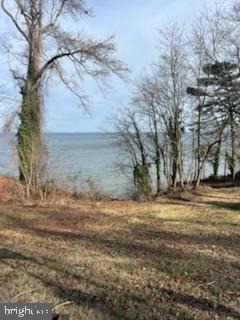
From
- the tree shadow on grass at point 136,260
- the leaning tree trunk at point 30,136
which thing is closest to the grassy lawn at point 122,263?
the tree shadow on grass at point 136,260

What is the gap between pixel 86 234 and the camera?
7.25 meters

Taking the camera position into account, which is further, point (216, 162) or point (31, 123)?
point (216, 162)

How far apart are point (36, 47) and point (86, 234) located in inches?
523

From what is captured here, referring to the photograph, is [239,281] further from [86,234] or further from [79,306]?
[86,234]

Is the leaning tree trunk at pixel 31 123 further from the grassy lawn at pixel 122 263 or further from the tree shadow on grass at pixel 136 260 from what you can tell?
the tree shadow on grass at pixel 136 260

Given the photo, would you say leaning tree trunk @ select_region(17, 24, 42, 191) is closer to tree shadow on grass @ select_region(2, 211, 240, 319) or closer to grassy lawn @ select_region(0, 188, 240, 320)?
grassy lawn @ select_region(0, 188, 240, 320)

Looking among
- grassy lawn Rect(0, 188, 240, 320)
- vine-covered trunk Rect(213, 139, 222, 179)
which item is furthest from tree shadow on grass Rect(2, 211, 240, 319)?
vine-covered trunk Rect(213, 139, 222, 179)

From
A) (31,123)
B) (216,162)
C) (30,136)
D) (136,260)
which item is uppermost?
(31,123)

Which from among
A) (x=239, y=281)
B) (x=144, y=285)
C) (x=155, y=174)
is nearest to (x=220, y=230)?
(x=239, y=281)

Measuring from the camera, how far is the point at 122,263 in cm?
538

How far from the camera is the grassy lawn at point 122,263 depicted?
4035 mm

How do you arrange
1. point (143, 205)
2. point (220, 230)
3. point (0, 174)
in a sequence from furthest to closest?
point (0, 174), point (143, 205), point (220, 230)

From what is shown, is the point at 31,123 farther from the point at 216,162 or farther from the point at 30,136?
the point at 216,162

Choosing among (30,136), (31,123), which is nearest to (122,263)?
(30,136)
